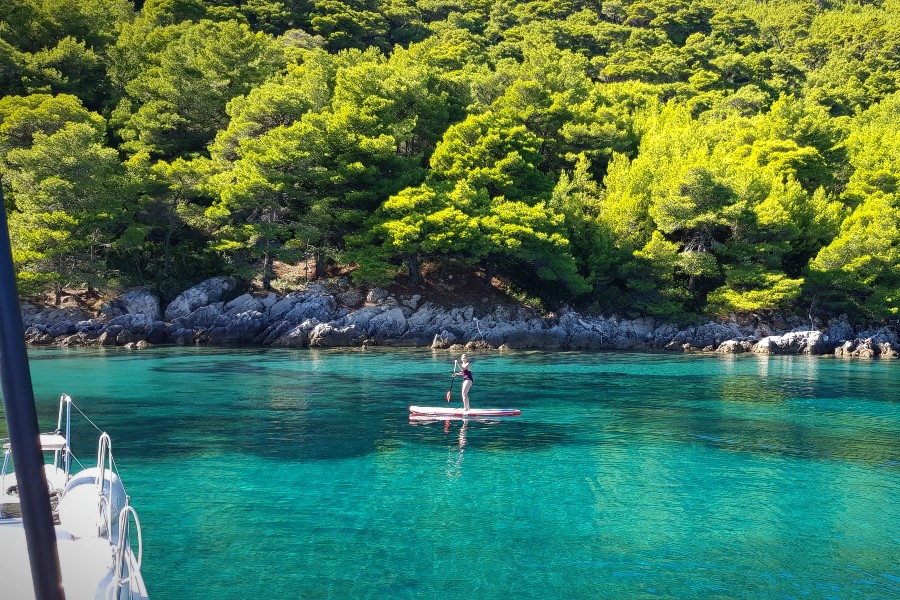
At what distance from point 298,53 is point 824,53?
74392 mm

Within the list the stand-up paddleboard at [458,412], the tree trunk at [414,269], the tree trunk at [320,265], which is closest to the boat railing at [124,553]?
the stand-up paddleboard at [458,412]

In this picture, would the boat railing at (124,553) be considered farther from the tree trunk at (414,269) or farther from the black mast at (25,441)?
the tree trunk at (414,269)

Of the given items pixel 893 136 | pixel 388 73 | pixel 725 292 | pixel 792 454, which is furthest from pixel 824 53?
pixel 792 454

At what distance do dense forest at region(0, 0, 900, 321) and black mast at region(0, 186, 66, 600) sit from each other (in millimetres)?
42981

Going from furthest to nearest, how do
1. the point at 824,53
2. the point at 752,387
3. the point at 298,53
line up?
the point at 824,53 → the point at 298,53 → the point at 752,387

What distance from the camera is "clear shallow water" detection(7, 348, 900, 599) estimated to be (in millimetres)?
10312

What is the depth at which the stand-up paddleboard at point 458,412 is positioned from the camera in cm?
2248

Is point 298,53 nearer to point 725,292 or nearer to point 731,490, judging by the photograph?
point 725,292

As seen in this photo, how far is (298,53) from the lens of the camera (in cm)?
6944

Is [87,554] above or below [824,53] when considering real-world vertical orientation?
below

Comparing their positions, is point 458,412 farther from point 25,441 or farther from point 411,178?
point 411,178

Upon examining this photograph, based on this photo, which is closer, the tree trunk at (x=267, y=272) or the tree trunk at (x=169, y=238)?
the tree trunk at (x=169, y=238)

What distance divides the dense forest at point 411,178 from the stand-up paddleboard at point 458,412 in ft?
82.6

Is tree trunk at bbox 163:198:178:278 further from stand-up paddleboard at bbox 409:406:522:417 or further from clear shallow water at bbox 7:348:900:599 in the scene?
stand-up paddleboard at bbox 409:406:522:417
